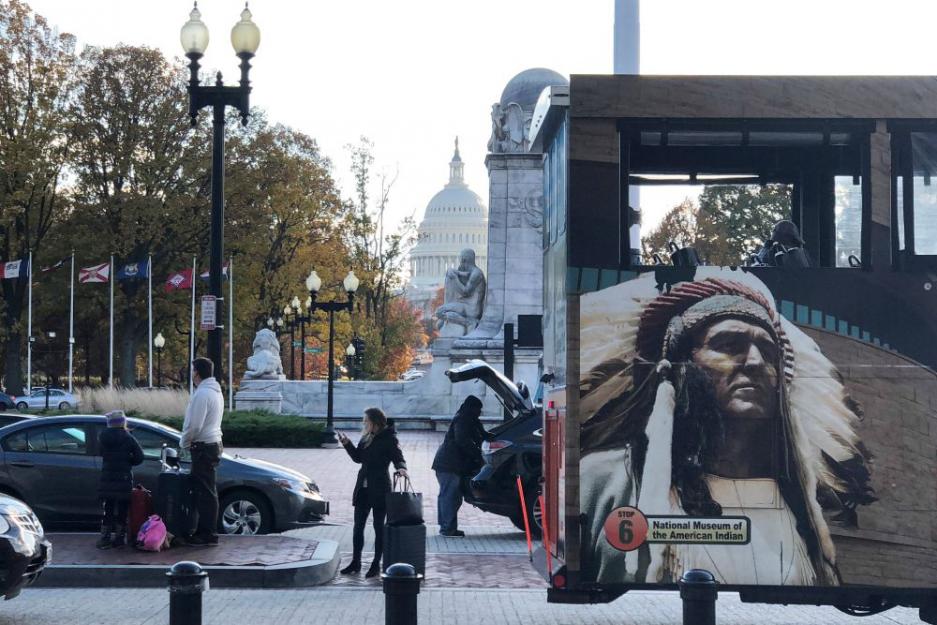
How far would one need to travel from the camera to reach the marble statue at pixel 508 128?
4369 centimetres

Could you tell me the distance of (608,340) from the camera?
880cm

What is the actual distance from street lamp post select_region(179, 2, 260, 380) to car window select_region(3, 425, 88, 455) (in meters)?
1.74

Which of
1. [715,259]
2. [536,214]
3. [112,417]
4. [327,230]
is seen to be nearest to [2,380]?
[327,230]

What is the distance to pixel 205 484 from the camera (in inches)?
524

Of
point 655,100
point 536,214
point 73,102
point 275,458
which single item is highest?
point 73,102

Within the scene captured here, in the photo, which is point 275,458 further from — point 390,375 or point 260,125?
point 390,375

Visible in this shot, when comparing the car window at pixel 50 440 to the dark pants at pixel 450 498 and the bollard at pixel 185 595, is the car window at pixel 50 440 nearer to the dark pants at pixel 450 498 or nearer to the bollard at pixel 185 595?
→ the dark pants at pixel 450 498

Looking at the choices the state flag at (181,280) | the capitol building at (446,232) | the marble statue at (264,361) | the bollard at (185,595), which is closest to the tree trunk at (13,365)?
the state flag at (181,280)

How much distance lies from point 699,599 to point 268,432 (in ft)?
90.8

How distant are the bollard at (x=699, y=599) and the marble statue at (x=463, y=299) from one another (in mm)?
37093

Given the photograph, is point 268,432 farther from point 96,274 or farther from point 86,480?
point 86,480

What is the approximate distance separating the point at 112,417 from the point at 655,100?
738 cm

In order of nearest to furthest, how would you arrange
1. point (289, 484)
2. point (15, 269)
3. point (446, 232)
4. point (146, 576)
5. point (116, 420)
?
point (146, 576)
point (116, 420)
point (289, 484)
point (15, 269)
point (446, 232)

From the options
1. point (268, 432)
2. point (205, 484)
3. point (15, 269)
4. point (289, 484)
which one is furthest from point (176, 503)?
point (15, 269)
